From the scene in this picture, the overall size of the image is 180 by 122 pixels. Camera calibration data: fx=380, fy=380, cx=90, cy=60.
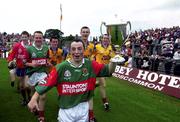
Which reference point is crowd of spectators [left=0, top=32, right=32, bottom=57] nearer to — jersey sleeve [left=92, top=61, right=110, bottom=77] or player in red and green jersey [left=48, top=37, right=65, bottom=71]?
player in red and green jersey [left=48, top=37, right=65, bottom=71]

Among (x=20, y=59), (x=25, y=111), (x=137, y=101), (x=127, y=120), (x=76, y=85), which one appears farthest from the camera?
(x=137, y=101)

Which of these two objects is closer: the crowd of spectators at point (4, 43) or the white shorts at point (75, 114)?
the white shorts at point (75, 114)

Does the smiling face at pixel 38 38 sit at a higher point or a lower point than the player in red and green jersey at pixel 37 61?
higher

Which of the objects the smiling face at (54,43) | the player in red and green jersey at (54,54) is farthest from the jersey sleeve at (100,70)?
the player in red and green jersey at (54,54)

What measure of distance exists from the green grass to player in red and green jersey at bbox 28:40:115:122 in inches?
163

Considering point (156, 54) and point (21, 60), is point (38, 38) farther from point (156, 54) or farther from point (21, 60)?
point (156, 54)

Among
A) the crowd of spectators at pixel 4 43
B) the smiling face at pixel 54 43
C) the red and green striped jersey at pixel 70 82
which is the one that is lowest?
the crowd of spectators at pixel 4 43

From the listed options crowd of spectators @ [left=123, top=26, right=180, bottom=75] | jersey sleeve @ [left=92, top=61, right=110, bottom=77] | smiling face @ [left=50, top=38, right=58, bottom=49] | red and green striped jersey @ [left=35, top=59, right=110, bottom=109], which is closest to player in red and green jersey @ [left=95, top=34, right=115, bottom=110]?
smiling face @ [left=50, top=38, right=58, bottom=49]

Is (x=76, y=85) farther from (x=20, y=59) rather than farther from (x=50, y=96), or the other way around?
(x=50, y=96)

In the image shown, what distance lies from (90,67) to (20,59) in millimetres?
6410

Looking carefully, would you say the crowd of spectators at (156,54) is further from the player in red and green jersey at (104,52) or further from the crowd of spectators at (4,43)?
the crowd of spectators at (4,43)

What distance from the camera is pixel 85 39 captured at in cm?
979

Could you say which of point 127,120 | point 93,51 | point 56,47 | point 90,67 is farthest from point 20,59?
point 90,67

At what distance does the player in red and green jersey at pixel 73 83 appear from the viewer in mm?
5980
